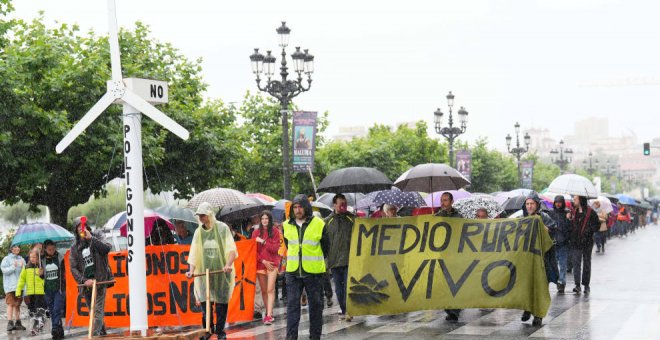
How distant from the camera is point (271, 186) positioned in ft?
176

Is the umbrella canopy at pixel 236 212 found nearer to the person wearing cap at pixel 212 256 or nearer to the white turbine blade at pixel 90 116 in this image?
the person wearing cap at pixel 212 256

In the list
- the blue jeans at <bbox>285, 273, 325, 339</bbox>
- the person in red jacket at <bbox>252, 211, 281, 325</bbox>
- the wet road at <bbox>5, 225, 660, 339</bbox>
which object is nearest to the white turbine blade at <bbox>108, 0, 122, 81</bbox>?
the blue jeans at <bbox>285, 273, 325, 339</bbox>

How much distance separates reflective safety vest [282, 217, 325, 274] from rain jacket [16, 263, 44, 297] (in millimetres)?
5888

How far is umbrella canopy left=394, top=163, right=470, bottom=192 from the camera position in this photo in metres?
17.7

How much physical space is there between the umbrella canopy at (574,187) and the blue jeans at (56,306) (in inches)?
384

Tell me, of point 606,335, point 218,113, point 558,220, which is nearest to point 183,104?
point 218,113

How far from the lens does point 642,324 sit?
13195 mm

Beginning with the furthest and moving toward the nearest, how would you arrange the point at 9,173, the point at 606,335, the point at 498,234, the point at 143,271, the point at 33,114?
the point at 9,173
the point at 33,114
the point at 498,234
the point at 606,335
the point at 143,271

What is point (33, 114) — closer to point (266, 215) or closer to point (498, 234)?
point (266, 215)

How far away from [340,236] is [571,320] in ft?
11.0

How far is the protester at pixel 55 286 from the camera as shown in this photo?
14594 mm

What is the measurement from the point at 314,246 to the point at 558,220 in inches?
307

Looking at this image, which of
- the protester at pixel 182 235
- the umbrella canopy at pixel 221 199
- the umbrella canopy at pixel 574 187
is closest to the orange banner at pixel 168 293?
the protester at pixel 182 235

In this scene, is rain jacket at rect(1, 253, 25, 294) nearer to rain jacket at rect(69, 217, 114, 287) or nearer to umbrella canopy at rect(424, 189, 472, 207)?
rain jacket at rect(69, 217, 114, 287)
